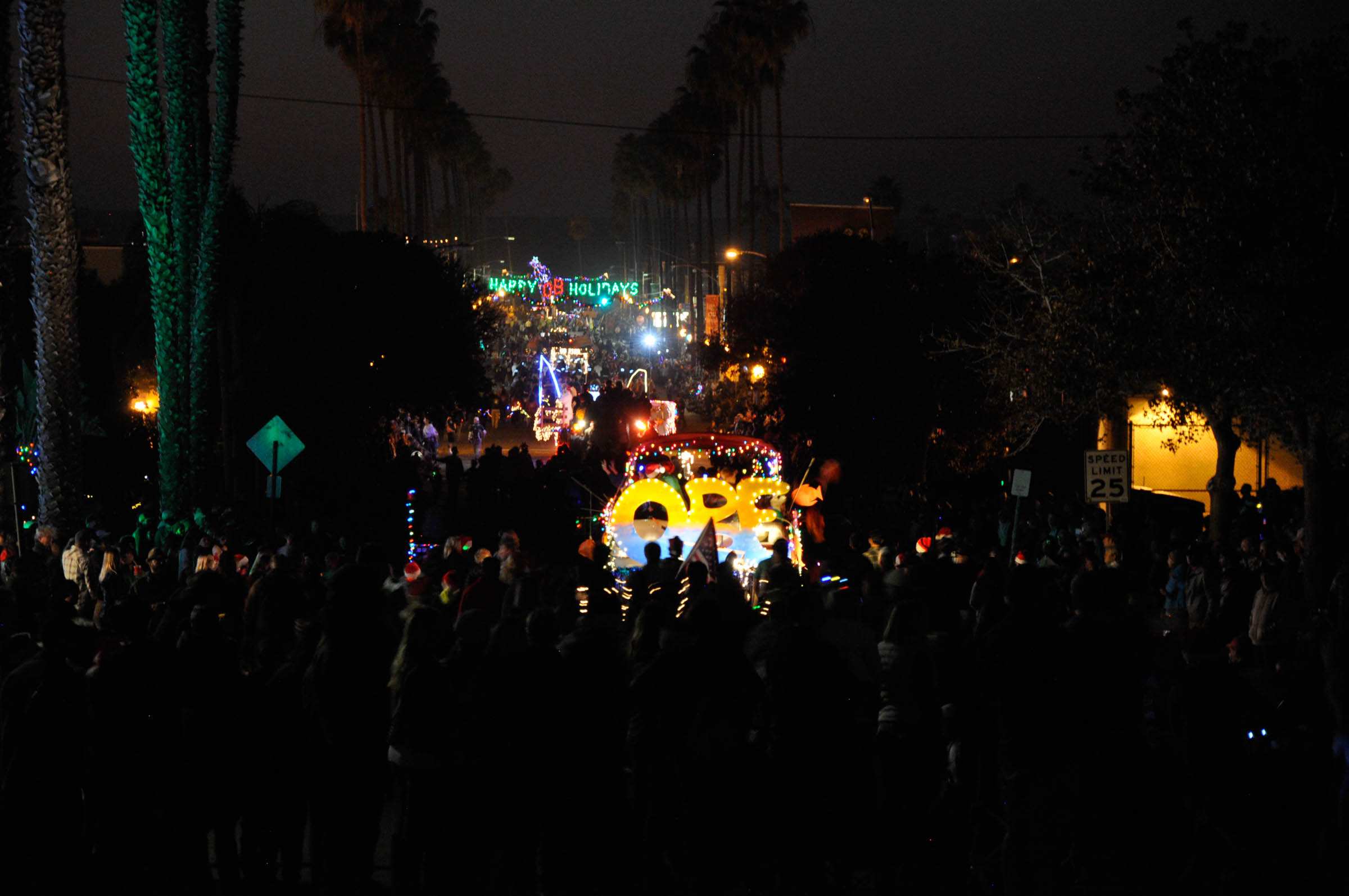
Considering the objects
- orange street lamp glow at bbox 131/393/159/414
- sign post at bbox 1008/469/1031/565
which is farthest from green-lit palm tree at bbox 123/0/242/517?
orange street lamp glow at bbox 131/393/159/414

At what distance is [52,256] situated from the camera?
64.3 ft

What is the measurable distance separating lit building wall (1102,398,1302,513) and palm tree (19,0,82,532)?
1815 cm

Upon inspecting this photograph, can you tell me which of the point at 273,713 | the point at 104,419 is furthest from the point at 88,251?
the point at 273,713

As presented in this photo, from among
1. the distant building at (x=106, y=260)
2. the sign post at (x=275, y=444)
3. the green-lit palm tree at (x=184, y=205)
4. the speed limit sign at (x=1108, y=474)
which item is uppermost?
the distant building at (x=106, y=260)

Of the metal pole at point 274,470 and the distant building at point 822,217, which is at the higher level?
the distant building at point 822,217

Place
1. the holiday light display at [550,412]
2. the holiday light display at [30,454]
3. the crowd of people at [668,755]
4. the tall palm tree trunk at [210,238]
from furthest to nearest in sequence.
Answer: the holiday light display at [550,412], the holiday light display at [30,454], the tall palm tree trunk at [210,238], the crowd of people at [668,755]

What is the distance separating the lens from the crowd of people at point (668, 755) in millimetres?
6492

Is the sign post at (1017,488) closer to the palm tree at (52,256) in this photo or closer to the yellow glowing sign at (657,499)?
the yellow glowing sign at (657,499)

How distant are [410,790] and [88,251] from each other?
2514 inches

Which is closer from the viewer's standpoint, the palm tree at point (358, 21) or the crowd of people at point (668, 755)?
the crowd of people at point (668, 755)

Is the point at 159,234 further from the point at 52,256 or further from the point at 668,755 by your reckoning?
the point at 668,755

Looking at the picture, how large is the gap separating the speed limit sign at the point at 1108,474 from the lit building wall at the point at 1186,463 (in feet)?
38.1

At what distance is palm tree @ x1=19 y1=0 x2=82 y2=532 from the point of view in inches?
740

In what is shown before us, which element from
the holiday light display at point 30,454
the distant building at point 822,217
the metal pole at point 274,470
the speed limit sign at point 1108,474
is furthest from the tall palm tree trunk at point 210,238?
the distant building at point 822,217
